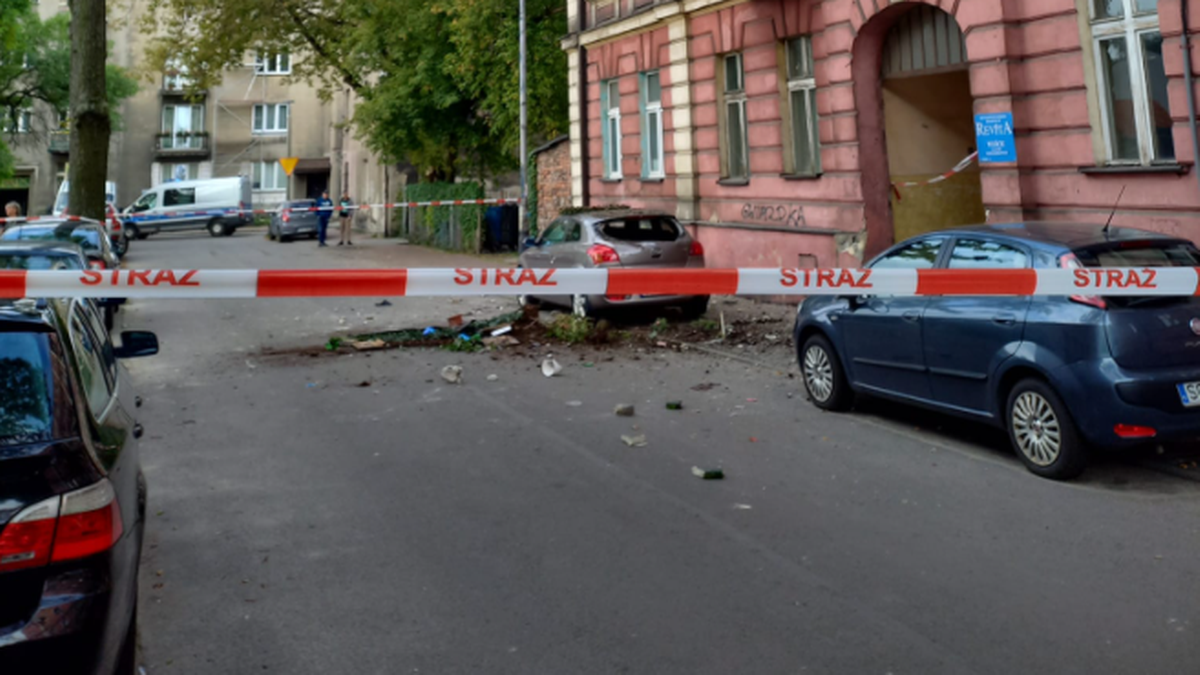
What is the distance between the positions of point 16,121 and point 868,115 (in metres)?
44.0

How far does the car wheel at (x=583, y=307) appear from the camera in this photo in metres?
14.6

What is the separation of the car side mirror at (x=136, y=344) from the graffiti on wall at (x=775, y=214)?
12271 millimetres

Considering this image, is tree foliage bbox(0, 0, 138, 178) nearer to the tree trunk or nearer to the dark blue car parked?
the tree trunk

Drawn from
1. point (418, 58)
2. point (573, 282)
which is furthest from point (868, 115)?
point (418, 58)

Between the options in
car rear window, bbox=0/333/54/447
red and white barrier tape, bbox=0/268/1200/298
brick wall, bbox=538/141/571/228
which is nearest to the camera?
car rear window, bbox=0/333/54/447

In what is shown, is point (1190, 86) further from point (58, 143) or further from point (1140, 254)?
point (58, 143)

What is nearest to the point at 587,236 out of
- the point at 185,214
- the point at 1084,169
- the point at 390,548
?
the point at 1084,169

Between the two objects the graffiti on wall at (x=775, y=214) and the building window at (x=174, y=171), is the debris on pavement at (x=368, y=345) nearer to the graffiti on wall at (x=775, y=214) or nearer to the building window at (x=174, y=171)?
the graffiti on wall at (x=775, y=214)

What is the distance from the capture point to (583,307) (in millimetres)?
14734

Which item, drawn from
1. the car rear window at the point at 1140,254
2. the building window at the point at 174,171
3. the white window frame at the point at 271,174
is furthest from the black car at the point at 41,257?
the white window frame at the point at 271,174

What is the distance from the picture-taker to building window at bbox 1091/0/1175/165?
1144 centimetres

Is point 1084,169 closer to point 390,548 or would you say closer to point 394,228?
point 390,548

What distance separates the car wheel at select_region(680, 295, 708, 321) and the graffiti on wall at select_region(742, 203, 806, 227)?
8.91 ft

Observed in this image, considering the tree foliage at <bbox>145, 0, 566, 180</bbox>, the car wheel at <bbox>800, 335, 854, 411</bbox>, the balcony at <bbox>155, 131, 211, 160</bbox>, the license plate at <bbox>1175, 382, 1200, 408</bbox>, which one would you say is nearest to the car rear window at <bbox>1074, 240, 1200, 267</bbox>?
the license plate at <bbox>1175, 382, 1200, 408</bbox>
